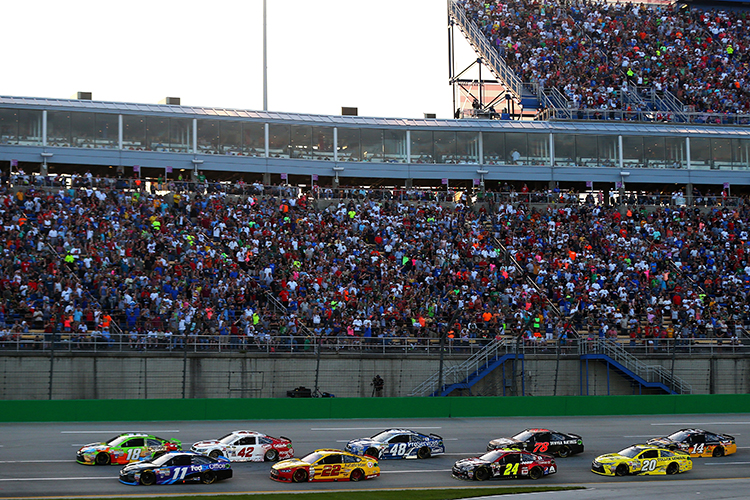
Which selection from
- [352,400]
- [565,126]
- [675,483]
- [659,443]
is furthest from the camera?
[565,126]

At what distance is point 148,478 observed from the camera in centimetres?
2306

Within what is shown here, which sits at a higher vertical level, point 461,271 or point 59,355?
point 461,271

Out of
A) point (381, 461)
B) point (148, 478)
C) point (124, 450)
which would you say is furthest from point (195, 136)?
point (148, 478)

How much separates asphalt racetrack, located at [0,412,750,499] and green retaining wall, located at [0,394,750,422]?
51cm

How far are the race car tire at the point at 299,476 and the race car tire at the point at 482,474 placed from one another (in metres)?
4.48

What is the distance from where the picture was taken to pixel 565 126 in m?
55.3

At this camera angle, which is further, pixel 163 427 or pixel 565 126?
pixel 565 126

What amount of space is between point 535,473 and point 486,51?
129 ft

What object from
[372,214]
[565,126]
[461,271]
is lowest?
[461,271]

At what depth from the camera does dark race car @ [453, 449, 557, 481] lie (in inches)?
987

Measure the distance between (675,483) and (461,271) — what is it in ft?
62.2

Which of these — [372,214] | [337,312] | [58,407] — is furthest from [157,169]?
[58,407]

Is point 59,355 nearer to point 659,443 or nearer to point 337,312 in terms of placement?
point 337,312

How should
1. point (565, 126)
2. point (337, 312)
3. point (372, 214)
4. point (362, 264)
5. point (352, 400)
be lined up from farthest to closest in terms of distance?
point (565, 126) < point (372, 214) < point (362, 264) < point (337, 312) < point (352, 400)
